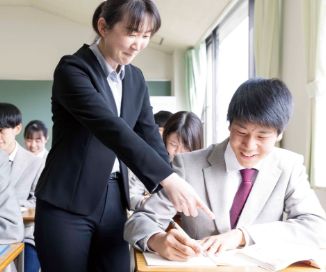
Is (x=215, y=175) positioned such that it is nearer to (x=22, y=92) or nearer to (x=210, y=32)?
(x=210, y=32)

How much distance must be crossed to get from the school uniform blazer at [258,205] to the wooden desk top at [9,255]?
1.16 ft

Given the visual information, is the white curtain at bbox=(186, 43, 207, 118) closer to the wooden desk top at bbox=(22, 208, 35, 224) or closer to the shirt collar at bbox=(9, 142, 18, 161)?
the shirt collar at bbox=(9, 142, 18, 161)

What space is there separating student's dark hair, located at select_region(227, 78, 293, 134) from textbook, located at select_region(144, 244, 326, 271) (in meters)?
0.36

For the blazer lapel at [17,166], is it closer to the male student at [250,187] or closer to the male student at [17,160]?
the male student at [17,160]

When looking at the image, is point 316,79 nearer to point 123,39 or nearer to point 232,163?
point 232,163

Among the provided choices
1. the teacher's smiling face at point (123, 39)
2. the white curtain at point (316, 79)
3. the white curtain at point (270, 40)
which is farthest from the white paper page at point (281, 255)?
the white curtain at point (270, 40)

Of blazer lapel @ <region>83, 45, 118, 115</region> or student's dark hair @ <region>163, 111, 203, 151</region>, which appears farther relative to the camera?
student's dark hair @ <region>163, 111, 203, 151</region>

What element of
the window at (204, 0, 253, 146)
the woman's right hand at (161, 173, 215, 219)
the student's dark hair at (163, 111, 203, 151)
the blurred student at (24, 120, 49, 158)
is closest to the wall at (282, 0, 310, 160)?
the student's dark hair at (163, 111, 203, 151)

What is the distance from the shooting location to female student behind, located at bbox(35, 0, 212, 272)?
119 centimetres

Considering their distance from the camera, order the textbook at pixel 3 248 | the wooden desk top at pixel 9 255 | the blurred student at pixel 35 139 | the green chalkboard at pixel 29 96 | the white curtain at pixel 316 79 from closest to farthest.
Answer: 1. the wooden desk top at pixel 9 255
2. the textbook at pixel 3 248
3. the white curtain at pixel 316 79
4. the blurred student at pixel 35 139
5. the green chalkboard at pixel 29 96

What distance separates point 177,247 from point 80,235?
0.37 m

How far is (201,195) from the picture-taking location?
1324mm

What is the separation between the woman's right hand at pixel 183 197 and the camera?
962 millimetres

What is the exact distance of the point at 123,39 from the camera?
1220mm
